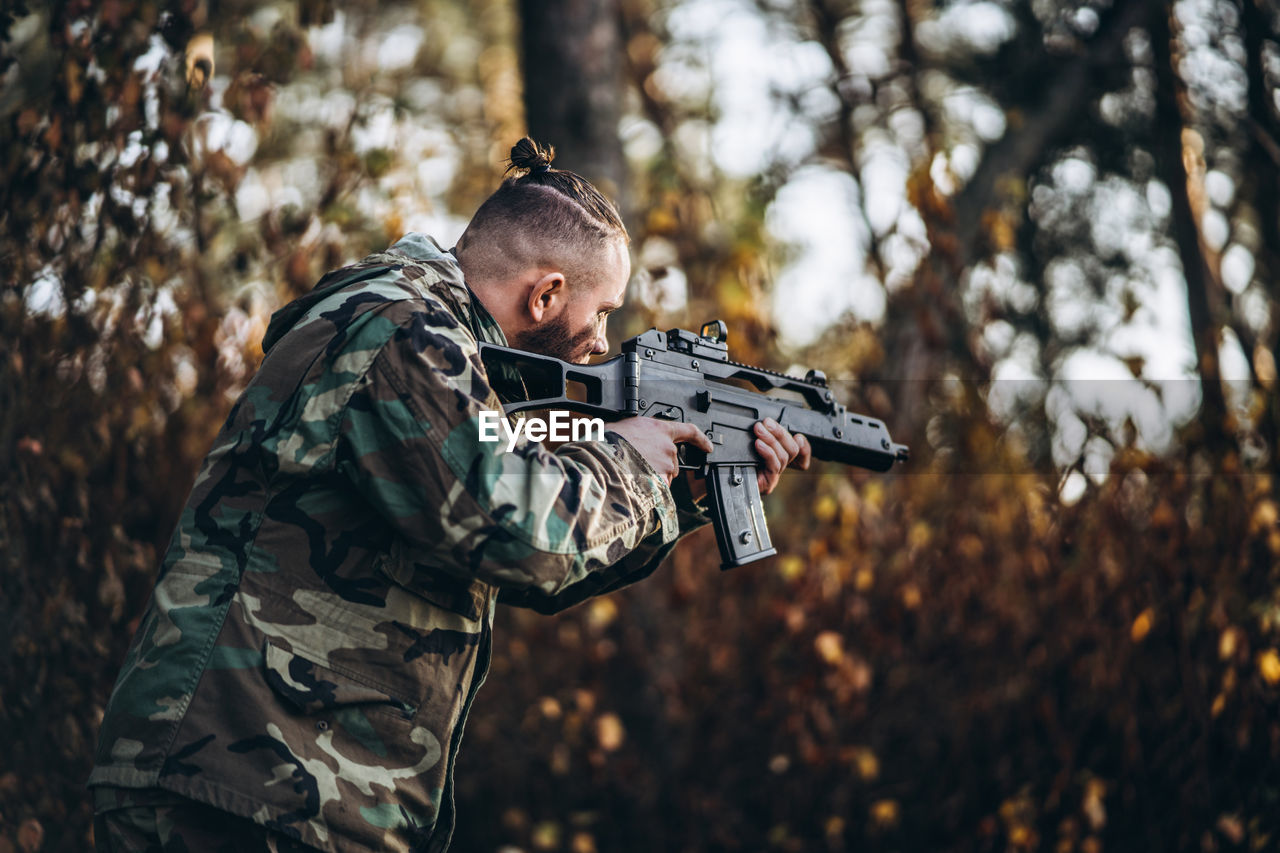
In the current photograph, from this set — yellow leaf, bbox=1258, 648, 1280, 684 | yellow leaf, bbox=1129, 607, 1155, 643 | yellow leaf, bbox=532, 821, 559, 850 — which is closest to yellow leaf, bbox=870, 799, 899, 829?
yellow leaf, bbox=1129, 607, 1155, 643

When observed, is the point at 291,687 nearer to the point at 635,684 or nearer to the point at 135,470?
the point at 135,470

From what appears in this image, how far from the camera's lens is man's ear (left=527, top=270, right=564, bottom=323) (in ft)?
7.50

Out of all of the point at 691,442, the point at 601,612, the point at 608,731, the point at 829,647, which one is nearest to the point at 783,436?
the point at 691,442

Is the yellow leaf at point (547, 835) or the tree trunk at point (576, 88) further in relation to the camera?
the tree trunk at point (576, 88)

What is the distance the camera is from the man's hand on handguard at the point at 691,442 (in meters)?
2.25

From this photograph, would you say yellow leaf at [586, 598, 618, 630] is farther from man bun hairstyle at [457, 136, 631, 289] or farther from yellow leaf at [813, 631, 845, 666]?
→ man bun hairstyle at [457, 136, 631, 289]

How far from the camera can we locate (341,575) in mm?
1895

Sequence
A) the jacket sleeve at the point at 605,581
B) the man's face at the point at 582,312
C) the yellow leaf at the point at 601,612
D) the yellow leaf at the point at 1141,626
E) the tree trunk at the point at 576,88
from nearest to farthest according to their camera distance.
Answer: the man's face at the point at 582,312 → the jacket sleeve at the point at 605,581 → the yellow leaf at the point at 1141,626 → the yellow leaf at the point at 601,612 → the tree trunk at the point at 576,88

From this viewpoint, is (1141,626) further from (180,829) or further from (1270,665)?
(180,829)

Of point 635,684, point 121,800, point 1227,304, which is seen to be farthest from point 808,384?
point 1227,304

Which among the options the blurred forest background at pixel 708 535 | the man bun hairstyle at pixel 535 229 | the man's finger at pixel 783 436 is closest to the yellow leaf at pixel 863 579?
the blurred forest background at pixel 708 535

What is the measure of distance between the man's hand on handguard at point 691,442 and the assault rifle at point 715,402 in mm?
49

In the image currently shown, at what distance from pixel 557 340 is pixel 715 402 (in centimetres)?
56

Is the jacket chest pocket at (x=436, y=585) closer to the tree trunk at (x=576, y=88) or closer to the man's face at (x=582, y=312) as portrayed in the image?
the man's face at (x=582, y=312)
